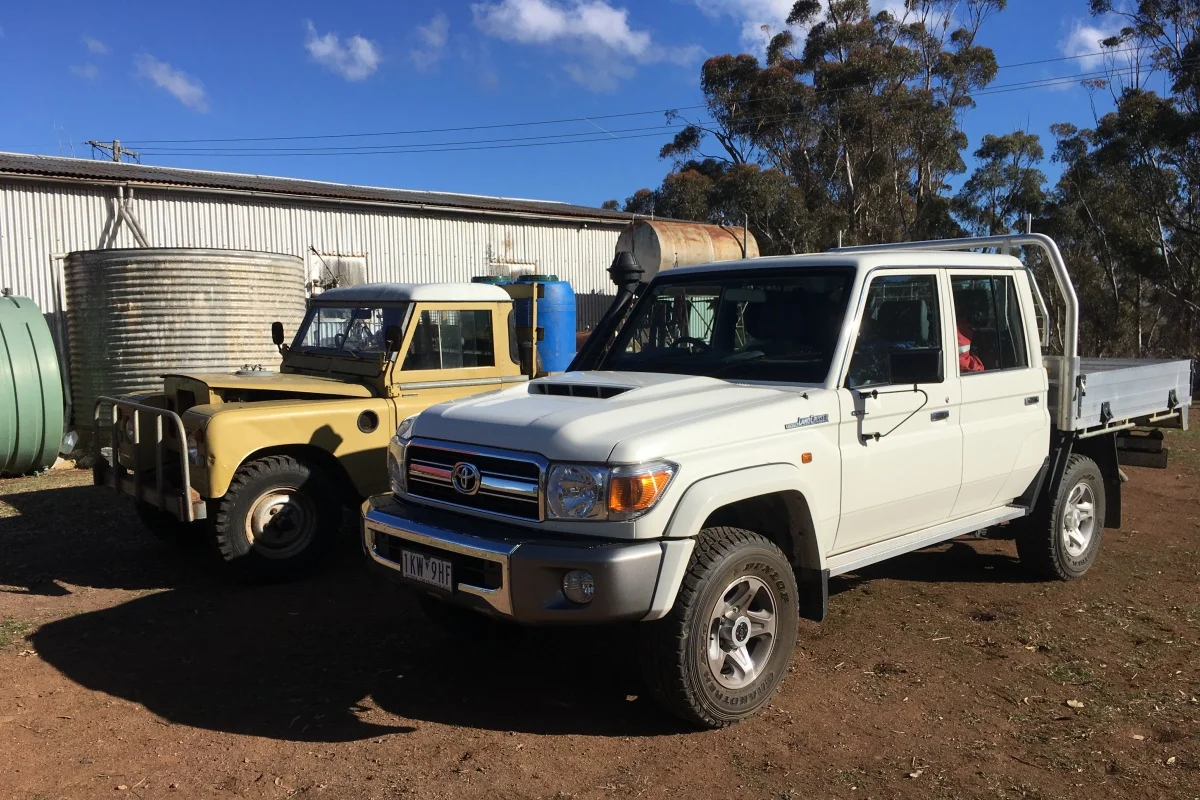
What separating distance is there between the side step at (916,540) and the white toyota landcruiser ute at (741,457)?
18 mm

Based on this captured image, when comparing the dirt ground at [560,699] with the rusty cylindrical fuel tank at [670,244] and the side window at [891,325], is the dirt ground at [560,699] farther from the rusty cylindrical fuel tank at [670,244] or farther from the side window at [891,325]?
the rusty cylindrical fuel tank at [670,244]

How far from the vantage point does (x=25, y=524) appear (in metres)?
8.46

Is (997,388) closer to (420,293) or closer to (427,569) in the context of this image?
(427,569)

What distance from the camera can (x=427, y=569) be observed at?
4.12 m

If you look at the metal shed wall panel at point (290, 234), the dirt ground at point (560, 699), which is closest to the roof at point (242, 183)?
the metal shed wall panel at point (290, 234)

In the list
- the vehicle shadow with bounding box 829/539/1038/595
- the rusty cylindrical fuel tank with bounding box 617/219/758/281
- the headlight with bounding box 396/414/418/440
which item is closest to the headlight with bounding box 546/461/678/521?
the headlight with bounding box 396/414/418/440

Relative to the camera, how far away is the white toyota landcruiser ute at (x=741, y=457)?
12.5 ft

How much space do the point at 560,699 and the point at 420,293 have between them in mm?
3515

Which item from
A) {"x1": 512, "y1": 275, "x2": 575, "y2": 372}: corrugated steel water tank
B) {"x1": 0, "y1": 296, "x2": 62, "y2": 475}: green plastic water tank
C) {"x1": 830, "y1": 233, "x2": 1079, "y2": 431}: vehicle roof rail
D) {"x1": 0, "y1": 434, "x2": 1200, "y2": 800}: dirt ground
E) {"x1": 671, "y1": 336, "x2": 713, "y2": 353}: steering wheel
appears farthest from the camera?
{"x1": 0, "y1": 296, "x2": 62, "y2": 475}: green plastic water tank

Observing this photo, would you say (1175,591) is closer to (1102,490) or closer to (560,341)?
(1102,490)

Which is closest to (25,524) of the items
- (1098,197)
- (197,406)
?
(197,406)

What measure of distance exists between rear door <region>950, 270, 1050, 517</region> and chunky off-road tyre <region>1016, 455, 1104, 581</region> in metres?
0.45

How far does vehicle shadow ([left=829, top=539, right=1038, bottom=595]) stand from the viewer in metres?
6.58

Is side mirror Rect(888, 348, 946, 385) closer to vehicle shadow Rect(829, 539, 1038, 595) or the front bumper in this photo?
the front bumper
